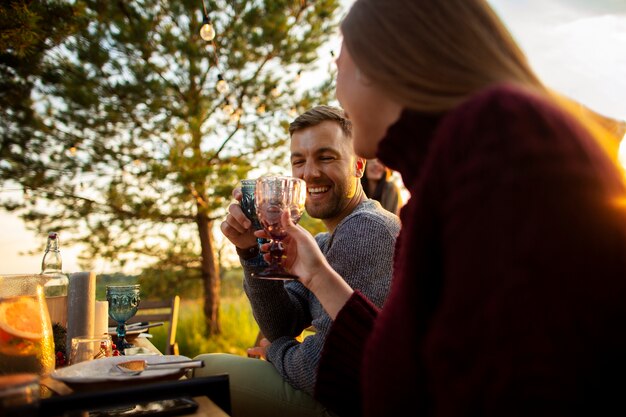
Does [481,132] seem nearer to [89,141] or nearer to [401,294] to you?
[401,294]

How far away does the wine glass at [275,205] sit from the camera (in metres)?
1.46

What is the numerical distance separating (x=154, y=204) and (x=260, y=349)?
502 cm

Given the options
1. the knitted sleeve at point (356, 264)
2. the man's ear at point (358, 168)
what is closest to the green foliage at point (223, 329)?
the man's ear at point (358, 168)

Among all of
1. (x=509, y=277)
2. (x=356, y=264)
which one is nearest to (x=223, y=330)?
(x=356, y=264)

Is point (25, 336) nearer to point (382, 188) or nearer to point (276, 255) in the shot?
point (276, 255)

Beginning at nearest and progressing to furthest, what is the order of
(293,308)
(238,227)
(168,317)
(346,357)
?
1. (346,357)
2. (238,227)
3. (293,308)
4. (168,317)

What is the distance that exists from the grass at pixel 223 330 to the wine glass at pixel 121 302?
5.13 metres

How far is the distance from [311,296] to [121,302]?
74 cm

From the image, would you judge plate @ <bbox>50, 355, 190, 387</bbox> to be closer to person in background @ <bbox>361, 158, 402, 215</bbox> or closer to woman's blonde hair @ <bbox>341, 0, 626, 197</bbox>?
woman's blonde hair @ <bbox>341, 0, 626, 197</bbox>

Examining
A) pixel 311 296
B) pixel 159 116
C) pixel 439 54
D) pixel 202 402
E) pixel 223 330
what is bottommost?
pixel 223 330

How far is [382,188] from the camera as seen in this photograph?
4.25 m

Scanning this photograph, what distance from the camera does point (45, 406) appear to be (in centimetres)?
78

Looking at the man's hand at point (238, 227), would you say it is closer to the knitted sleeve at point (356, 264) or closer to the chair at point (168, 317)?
the knitted sleeve at point (356, 264)

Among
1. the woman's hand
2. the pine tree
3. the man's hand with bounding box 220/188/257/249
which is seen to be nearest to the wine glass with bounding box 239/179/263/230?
the man's hand with bounding box 220/188/257/249
